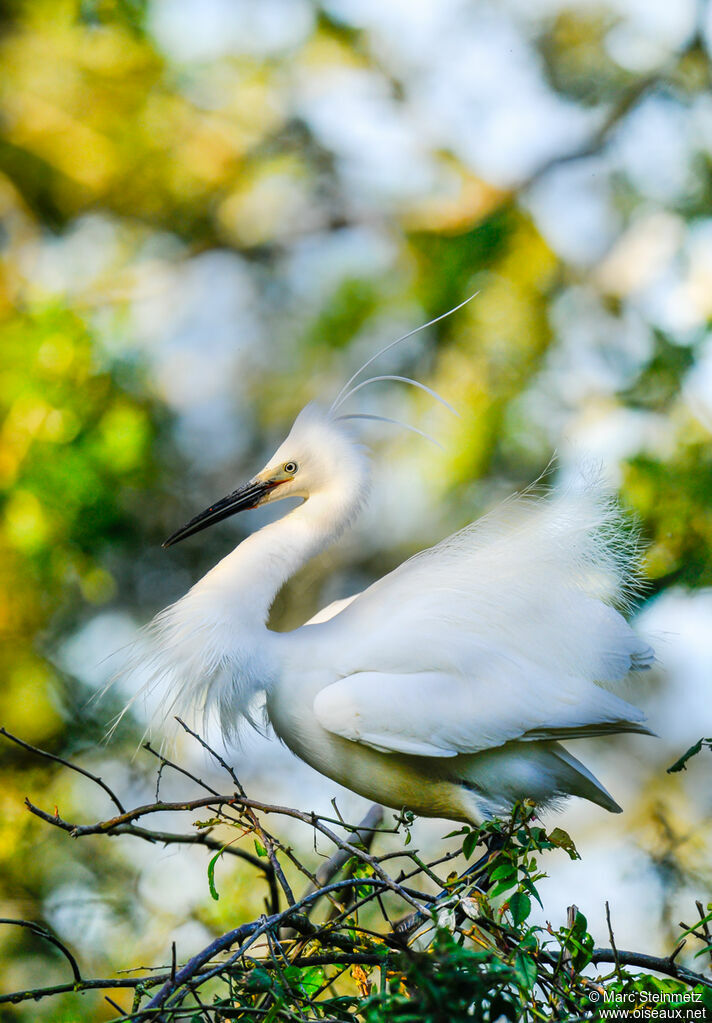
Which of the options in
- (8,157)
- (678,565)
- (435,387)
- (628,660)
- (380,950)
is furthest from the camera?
(8,157)

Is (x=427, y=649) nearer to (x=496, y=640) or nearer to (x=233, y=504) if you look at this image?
(x=496, y=640)

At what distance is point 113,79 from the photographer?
311 centimetres

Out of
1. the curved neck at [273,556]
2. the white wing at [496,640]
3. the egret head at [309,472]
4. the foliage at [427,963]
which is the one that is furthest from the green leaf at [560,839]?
the egret head at [309,472]

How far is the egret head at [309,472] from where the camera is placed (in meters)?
1.69

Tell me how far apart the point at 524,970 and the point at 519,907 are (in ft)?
0.44

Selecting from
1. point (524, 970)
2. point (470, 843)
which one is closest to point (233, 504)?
point (470, 843)

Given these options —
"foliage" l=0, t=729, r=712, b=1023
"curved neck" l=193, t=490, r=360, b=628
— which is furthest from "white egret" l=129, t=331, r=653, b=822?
"foliage" l=0, t=729, r=712, b=1023

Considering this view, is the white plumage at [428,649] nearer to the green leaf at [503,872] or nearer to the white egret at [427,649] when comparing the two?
the white egret at [427,649]

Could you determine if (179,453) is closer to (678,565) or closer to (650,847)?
(678,565)

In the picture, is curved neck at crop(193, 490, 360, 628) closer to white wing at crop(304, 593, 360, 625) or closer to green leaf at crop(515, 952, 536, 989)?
white wing at crop(304, 593, 360, 625)

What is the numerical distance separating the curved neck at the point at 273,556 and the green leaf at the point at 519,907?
0.71 metres

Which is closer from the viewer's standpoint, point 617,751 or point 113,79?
point 617,751

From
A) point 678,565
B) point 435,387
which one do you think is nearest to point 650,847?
point 678,565

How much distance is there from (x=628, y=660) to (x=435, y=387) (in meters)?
1.48
